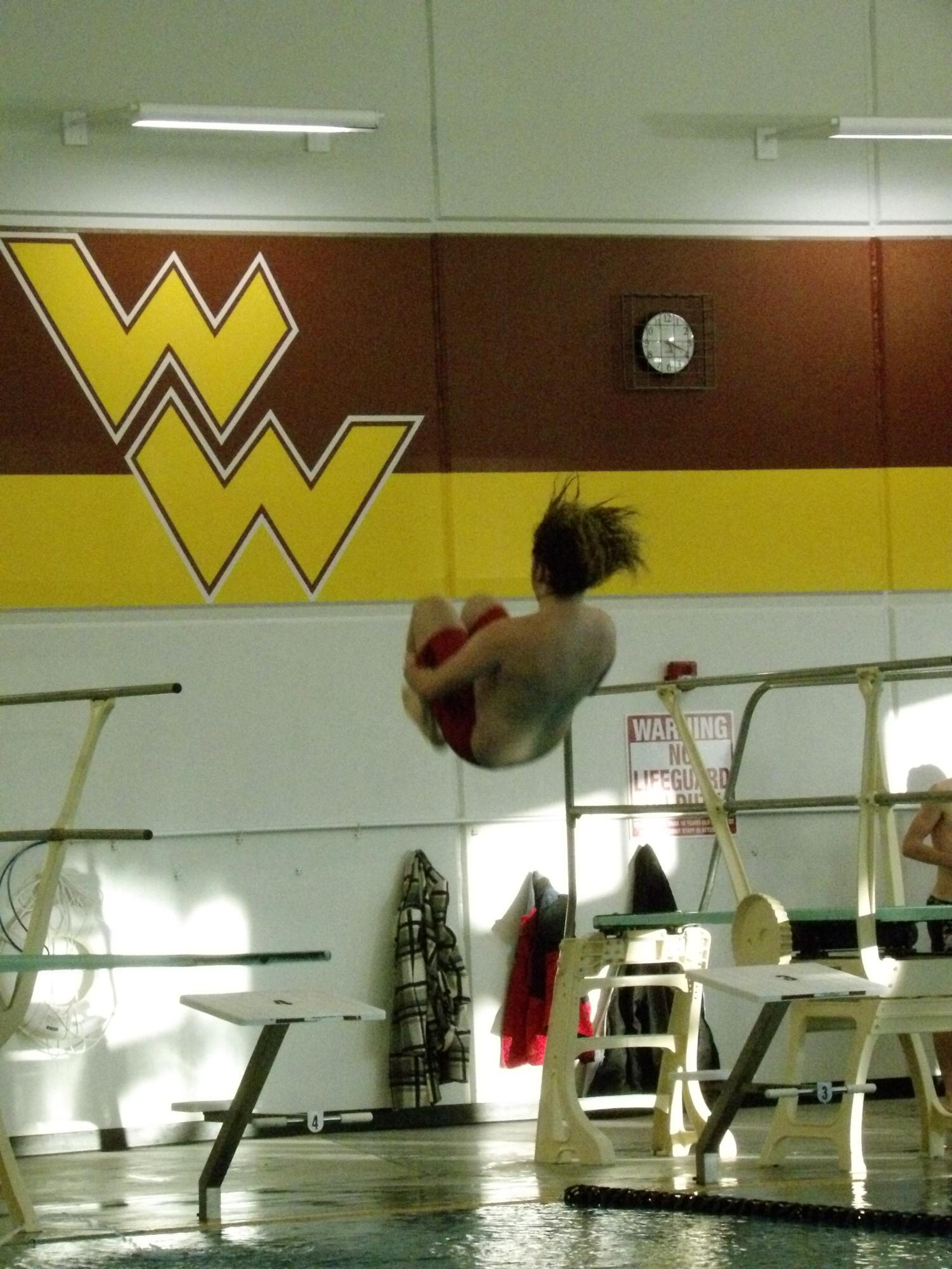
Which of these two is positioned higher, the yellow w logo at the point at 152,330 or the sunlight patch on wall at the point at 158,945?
the yellow w logo at the point at 152,330

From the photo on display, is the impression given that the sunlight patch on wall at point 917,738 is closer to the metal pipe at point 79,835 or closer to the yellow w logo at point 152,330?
the yellow w logo at point 152,330

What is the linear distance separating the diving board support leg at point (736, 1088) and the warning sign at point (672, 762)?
2.55m

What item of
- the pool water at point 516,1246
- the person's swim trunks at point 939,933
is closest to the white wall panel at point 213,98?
the person's swim trunks at point 939,933

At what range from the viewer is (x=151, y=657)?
8.35m

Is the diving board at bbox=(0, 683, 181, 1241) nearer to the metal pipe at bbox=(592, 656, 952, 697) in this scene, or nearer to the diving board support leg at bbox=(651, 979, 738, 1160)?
the metal pipe at bbox=(592, 656, 952, 697)

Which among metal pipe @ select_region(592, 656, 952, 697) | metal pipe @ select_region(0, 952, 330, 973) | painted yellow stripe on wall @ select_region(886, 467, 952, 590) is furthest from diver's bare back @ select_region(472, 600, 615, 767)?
painted yellow stripe on wall @ select_region(886, 467, 952, 590)

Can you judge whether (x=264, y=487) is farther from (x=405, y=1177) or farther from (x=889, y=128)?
(x=889, y=128)

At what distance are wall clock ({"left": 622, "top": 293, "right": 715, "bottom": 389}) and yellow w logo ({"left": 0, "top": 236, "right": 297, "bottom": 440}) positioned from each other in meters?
1.58

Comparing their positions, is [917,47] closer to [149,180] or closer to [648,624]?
[648,624]

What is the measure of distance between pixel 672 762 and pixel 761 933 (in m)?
2.15

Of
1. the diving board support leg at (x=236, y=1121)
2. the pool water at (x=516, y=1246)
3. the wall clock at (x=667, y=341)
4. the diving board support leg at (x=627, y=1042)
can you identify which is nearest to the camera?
the pool water at (x=516, y=1246)

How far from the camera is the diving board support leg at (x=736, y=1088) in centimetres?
618

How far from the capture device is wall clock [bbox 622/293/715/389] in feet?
29.4

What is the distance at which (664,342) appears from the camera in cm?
897
